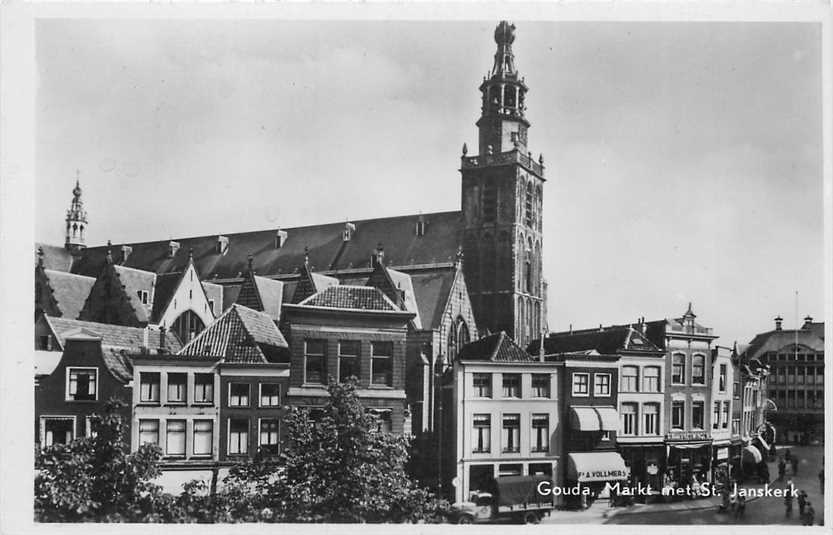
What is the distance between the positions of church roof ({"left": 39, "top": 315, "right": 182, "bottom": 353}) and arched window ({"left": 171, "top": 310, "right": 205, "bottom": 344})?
1.49 ft

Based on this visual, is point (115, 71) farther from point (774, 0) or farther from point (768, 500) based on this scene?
point (768, 500)

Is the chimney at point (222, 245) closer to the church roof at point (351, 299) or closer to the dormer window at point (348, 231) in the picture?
the church roof at point (351, 299)

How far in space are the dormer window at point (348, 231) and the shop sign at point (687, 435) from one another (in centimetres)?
754

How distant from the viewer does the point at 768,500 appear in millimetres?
13523

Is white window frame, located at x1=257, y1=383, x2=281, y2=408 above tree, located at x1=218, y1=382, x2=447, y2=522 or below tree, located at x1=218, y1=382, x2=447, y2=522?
above

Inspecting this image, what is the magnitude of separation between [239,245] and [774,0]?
35.0 ft

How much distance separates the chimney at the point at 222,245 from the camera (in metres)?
15.6

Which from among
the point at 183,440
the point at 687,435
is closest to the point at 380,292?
the point at 183,440

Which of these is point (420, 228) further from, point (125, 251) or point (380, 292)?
point (125, 251)

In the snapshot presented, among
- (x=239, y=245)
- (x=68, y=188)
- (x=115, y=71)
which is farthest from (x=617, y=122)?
(x=68, y=188)

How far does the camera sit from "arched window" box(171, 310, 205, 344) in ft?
54.1

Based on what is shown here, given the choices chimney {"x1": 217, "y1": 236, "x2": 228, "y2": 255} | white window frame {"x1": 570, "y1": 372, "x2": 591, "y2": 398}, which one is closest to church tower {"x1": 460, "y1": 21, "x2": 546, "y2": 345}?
white window frame {"x1": 570, "y1": 372, "x2": 591, "y2": 398}

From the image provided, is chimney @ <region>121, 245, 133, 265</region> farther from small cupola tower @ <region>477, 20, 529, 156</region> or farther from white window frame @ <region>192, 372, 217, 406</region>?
small cupola tower @ <region>477, 20, 529, 156</region>

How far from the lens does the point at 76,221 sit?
1405 cm
